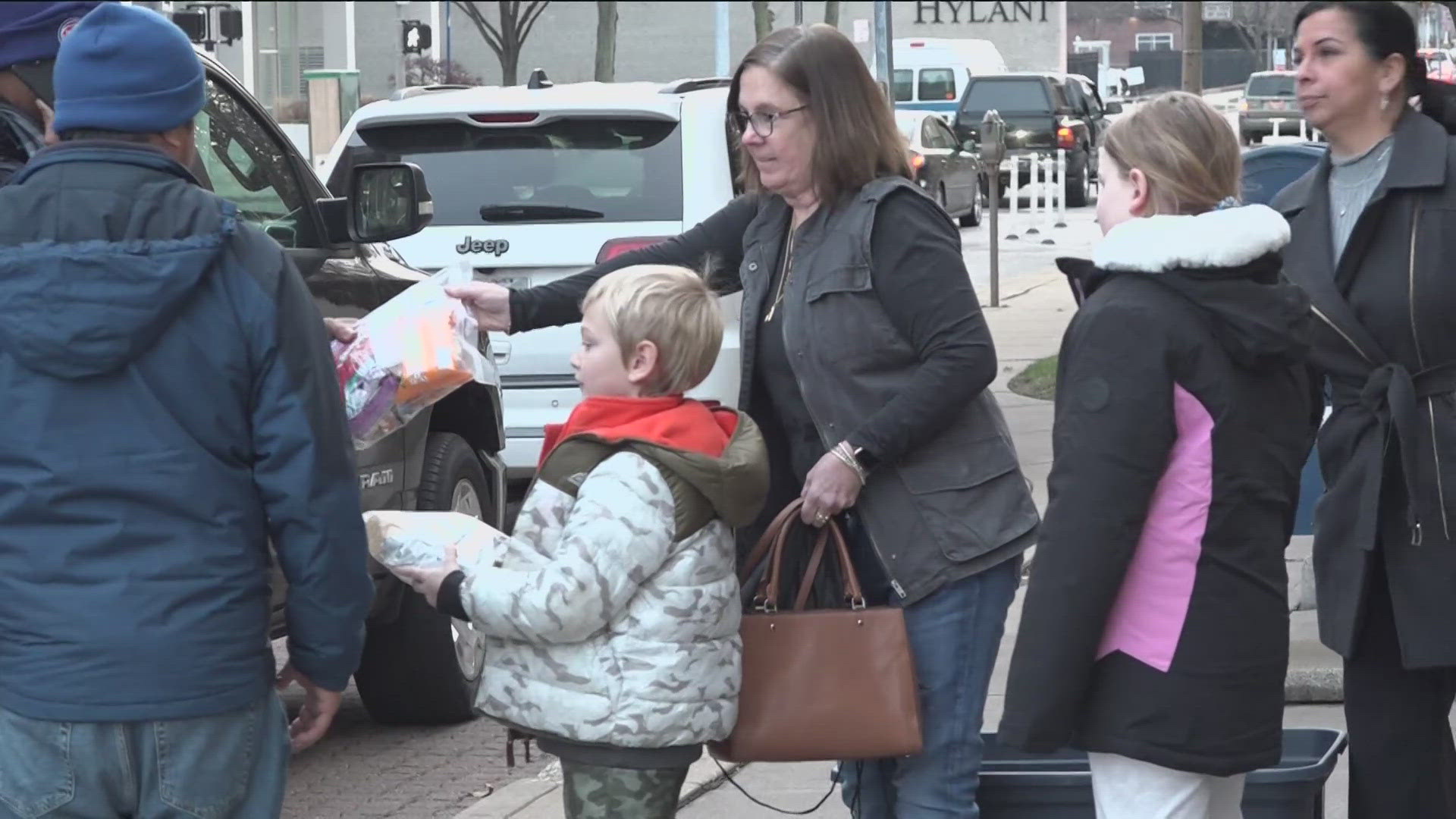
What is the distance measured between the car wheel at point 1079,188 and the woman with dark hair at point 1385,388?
27.4 m

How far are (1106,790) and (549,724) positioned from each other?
855 mm

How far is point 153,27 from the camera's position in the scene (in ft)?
9.44

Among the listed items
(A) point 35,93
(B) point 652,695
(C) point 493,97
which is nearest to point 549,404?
(C) point 493,97

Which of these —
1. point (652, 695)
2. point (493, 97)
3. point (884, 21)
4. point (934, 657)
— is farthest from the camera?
point (884, 21)

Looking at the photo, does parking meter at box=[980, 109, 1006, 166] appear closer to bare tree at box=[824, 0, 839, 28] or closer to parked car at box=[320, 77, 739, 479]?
parked car at box=[320, 77, 739, 479]

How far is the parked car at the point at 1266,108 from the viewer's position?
3928cm

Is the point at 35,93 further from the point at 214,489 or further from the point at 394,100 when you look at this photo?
the point at 394,100

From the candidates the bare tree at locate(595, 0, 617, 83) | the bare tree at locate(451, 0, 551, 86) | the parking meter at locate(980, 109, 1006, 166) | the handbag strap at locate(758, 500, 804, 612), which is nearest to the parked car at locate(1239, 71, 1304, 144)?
the bare tree at locate(595, 0, 617, 83)

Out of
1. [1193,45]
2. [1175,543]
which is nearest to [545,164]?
[1175,543]

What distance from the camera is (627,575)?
121 inches

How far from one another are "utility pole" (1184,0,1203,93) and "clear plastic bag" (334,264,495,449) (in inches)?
480

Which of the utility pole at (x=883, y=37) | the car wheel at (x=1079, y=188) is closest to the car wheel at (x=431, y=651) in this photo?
the utility pole at (x=883, y=37)

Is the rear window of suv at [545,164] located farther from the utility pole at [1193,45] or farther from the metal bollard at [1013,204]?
the metal bollard at [1013,204]

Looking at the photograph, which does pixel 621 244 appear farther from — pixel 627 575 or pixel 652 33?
pixel 652 33
